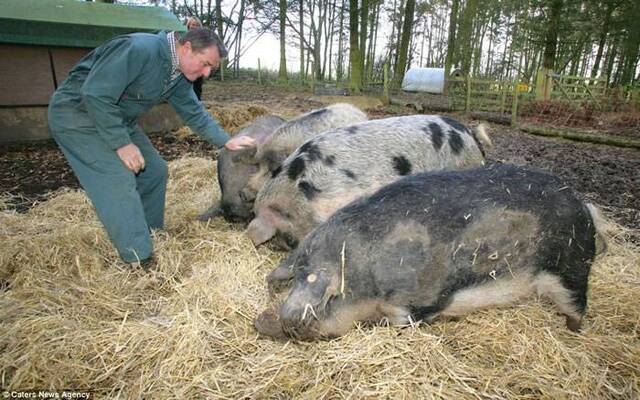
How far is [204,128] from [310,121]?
1.08m

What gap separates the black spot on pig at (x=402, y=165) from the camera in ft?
12.1

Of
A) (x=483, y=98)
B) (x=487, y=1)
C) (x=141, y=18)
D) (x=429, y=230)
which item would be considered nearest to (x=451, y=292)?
(x=429, y=230)

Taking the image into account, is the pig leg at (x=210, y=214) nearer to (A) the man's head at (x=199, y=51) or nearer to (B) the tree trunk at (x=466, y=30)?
(A) the man's head at (x=199, y=51)

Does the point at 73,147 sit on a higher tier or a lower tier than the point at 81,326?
higher

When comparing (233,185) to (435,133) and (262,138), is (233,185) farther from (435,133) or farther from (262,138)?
(435,133)

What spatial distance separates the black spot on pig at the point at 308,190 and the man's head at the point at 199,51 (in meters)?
1.20

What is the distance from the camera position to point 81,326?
2.73 metres

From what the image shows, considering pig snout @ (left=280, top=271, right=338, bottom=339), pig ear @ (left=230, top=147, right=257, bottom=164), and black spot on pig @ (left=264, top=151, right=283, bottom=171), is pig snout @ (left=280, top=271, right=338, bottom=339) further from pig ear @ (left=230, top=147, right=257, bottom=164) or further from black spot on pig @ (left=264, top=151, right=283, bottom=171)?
pig ear @ (left=230, top=147, right=257, bottom=164)

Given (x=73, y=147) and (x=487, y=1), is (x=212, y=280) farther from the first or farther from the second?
(x=487, y=1)

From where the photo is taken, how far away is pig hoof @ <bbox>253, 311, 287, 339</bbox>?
8.35 feet

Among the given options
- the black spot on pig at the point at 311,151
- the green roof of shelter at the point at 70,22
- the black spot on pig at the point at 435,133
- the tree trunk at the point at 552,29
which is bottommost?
the black spot on pig at the point at 311,151

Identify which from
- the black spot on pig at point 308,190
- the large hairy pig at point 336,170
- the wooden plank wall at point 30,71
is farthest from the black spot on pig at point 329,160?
the wooden plank wall at point 30,71

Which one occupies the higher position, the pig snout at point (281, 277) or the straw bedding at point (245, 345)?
the pig snout at point (281, 277)

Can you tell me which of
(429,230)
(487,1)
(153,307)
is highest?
(487,1)
